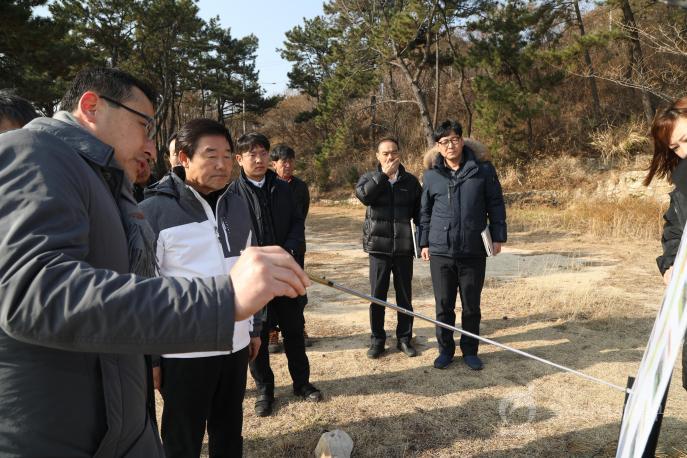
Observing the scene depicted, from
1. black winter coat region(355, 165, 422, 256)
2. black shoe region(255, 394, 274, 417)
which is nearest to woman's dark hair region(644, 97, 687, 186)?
black winter coat region(355, 165, 422, 256)

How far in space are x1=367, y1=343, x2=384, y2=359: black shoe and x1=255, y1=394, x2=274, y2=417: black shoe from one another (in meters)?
1.16

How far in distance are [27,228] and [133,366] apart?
0.51 meters

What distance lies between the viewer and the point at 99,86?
4.31ft

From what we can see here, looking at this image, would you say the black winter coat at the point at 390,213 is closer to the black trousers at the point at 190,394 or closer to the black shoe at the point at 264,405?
the black shoe at the point at 264,405

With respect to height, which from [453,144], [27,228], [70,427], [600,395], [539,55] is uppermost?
[539,55]

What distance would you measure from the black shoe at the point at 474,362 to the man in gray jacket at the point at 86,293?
9.99ft

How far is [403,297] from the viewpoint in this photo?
13.6ft

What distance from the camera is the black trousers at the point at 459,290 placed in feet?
12.4

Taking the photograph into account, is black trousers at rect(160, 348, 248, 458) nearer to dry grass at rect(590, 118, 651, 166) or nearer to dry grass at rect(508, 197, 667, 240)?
dry grass at rect(508, 197, 667, 240)

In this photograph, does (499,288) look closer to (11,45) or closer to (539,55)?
(11,45)

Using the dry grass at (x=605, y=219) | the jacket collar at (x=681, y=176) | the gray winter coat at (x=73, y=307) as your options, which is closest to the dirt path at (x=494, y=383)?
the jacket collar at (x=681, y=176)

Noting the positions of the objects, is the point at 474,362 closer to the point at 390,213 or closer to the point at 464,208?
the point at 464,208

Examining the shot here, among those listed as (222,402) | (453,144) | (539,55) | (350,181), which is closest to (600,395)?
(453,144)

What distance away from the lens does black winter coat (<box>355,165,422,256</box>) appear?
4094 mm
